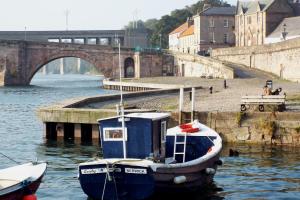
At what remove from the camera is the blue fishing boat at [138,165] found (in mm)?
21156

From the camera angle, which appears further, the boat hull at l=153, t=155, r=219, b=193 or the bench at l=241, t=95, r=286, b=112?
the bench at l=241, t=95, r=286, b=112

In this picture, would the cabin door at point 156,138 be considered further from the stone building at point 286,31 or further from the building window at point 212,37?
the building window at point 212,37

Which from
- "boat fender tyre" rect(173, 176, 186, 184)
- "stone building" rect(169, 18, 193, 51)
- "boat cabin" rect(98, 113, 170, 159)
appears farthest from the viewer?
"stone building" rect(169, 18, 193, 51)

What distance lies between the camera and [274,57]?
80.2 metres

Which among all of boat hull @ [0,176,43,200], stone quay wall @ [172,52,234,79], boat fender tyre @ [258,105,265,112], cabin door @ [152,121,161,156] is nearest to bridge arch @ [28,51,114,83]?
stone quay wall @ [172,52,234,79]

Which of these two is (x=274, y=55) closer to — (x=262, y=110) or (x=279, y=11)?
(x=279, y=11)

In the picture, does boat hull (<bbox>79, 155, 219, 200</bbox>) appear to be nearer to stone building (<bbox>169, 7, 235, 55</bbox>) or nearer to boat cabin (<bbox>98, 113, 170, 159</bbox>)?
boat cabin (<bbox>98, 113, 170, 159</bbox>)

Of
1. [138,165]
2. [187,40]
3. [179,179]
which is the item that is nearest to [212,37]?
Result: [187,40]

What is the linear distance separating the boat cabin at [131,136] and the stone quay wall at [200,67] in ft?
194

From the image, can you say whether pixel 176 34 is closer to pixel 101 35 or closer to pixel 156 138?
pixel 101 35

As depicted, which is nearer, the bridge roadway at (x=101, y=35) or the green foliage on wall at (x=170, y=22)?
the bridge roadway at (x=101, y=35)

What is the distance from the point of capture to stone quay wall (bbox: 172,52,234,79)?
87.5 meters

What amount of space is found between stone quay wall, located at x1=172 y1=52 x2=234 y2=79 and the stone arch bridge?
572 cm

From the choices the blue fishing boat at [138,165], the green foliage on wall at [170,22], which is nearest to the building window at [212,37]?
the green foliage on wall at [170,22]
